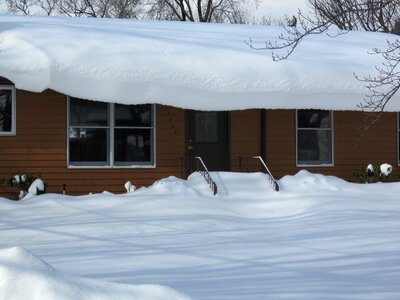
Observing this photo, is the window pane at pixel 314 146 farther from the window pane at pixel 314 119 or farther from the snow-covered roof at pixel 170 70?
the snow-covered roof at pixel 170 70

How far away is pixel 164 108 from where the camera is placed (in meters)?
12.9

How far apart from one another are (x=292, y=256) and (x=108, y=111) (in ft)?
21.9

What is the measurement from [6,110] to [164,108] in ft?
10.9

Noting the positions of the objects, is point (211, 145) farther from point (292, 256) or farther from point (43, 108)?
point (292, 256)

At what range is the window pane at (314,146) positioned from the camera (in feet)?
45.9

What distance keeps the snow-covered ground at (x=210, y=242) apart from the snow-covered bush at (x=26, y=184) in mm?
613

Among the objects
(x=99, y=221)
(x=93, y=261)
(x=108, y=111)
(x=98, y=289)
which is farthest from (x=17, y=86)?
(x=98, y=289)

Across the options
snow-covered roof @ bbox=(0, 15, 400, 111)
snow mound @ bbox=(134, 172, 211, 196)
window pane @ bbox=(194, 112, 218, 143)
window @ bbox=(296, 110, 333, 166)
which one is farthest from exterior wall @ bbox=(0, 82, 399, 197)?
snow mound @ bbox=(134, 172, 211, 196)

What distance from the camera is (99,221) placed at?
9.16 meters

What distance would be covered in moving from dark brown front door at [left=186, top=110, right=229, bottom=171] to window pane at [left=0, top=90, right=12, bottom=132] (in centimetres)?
393

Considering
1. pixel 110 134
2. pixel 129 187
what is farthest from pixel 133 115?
pixel 129 187

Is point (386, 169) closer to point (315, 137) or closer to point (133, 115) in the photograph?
point (315, 137)

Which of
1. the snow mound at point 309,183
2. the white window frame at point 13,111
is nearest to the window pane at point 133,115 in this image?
the white window frame at point 13,111

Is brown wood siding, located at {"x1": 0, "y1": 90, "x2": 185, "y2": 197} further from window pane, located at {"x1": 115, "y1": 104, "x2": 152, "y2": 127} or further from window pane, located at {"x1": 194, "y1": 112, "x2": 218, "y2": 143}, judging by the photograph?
window pane, located at {"x1": 194, "y1": 112, "x2": 218, "y2": 143}
